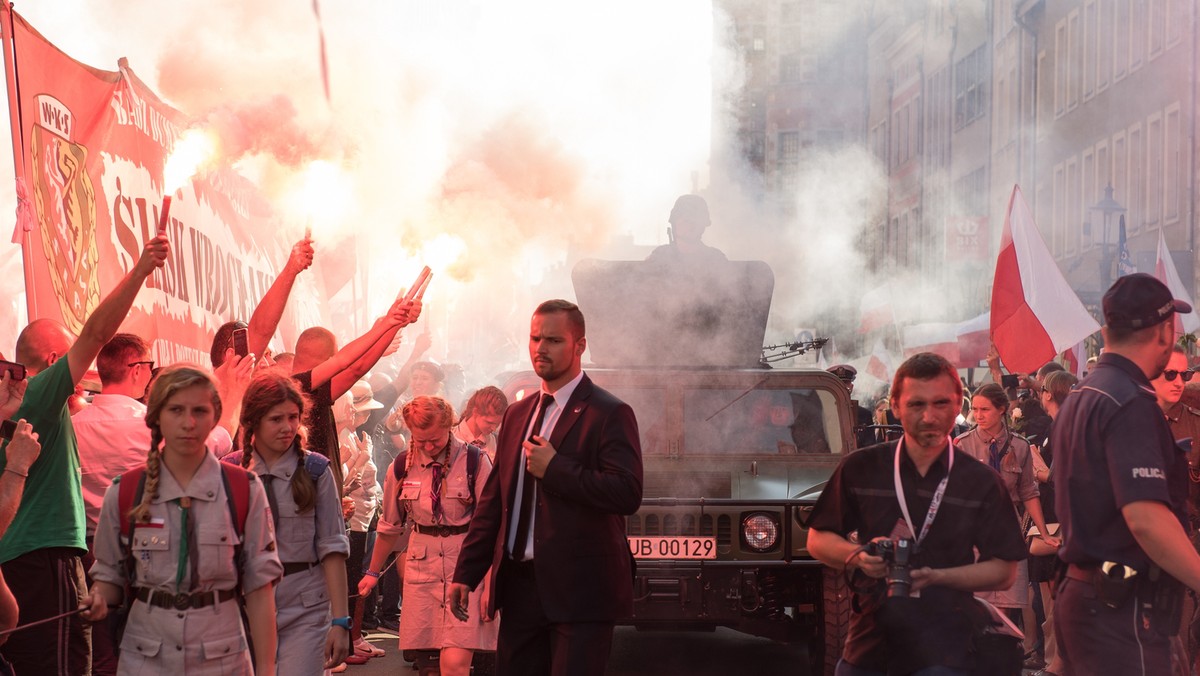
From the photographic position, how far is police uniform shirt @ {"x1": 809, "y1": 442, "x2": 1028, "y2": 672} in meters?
4.66

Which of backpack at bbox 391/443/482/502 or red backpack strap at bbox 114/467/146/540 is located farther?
backpack at bbox 391/443/482/502

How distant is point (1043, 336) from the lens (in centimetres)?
1527

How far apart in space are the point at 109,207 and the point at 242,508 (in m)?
4.23

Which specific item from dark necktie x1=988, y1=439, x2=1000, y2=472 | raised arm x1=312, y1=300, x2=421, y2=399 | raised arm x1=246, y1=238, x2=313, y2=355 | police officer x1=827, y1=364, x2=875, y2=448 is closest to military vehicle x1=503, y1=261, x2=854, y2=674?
police officer x1=827, y1=364, x2=875, y2=448

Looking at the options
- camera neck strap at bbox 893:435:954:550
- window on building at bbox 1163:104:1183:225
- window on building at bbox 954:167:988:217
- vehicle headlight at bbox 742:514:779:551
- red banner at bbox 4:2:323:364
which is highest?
window on building at bbox 954:167:988:217

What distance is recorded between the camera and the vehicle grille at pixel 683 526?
919 centimetres

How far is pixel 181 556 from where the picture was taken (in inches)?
178

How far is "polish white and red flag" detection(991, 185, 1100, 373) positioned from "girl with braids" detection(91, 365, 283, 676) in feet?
39.1

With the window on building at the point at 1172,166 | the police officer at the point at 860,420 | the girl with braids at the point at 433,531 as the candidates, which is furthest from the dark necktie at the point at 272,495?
the window on building at the point at 1172,166

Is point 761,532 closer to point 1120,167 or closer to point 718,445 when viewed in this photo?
point 718,445

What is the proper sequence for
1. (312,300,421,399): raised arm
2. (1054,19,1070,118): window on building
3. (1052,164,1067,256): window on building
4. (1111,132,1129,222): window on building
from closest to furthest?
(312,300,421,399): raised arm, (1111,132,1129,222): window on building, (1054,19,1070,118): window on building, (1052,164,1067,256): window on building

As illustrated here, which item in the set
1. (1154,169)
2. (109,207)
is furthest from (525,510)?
(1154,169)

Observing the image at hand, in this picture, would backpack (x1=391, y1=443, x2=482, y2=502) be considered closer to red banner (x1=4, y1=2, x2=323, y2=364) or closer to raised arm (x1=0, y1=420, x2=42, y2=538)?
red banner (x1=4, y1=2, x2=323, y2=364)

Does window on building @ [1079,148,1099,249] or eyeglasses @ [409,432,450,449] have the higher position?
window on building @ [1079,148,1099,249]
